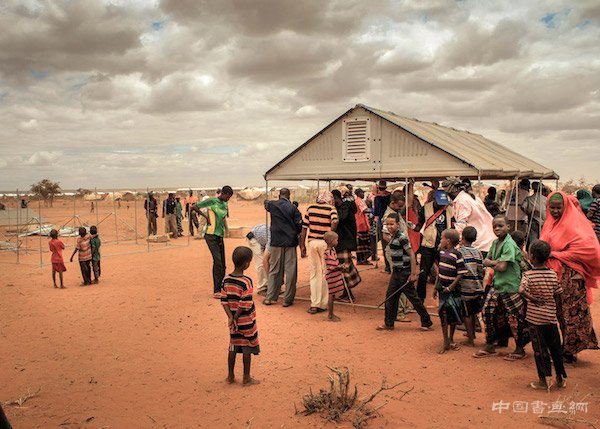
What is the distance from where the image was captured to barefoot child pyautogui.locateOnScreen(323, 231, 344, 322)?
7.96 m

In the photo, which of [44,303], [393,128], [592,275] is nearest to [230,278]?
[592,275]

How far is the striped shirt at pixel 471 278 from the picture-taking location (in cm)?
625

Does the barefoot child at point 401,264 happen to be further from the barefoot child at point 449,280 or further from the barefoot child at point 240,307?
the barefoot child at point 240,307

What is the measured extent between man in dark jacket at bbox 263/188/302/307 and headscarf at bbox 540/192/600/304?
4.43m

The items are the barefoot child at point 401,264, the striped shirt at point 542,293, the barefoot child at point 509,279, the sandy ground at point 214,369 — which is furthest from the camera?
the barefoot child at point 401,264

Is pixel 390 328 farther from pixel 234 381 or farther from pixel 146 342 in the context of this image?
pixel 146 342

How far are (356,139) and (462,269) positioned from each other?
12.1 feet

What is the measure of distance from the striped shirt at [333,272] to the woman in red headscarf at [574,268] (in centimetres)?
334

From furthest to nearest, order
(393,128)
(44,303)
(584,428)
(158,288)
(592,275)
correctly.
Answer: (158,288) → (44,303) → (393,128) → (592,275) → (584,428)

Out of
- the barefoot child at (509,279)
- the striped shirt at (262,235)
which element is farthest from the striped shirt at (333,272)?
the barefoot child at (509,279)

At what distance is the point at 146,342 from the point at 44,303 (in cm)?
378

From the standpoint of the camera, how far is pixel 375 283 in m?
11.0

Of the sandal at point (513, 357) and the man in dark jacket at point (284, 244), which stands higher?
the man in dark jacket at point (284, 244)

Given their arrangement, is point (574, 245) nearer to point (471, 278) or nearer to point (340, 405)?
point (471, 278)
